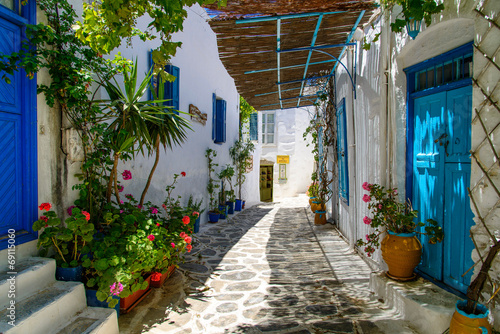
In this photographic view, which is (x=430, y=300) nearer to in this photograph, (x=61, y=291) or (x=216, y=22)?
(x=61, y=291)

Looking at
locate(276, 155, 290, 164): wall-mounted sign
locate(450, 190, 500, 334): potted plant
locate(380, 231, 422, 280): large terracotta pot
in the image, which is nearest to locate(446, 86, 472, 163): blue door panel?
locate(450, 190, 500, 334): potted plant

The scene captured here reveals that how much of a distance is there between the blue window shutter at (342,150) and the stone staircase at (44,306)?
468 centimetres

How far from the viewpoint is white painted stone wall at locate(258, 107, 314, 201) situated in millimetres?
17625

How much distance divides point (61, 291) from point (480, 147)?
352cm

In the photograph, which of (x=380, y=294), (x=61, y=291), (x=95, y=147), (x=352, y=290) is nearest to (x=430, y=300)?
(x=380, y=294)

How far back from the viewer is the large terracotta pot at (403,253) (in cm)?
299

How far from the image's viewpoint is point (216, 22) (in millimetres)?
3697

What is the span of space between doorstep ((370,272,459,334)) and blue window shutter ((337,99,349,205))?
2822mm

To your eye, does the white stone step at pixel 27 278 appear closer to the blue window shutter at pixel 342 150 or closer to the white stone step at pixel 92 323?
the white stone step at pixel 92 323

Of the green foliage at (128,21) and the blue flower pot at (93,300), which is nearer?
the green foliage at (128,21)

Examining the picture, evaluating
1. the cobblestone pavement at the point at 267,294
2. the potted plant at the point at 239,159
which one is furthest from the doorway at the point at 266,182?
the cobblestone pavement at the point at 267,294

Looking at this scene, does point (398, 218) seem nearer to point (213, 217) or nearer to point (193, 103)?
point (193, 103)

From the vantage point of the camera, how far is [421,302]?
8.53 feet

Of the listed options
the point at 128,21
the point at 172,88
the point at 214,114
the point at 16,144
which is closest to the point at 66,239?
the point at 16,144
